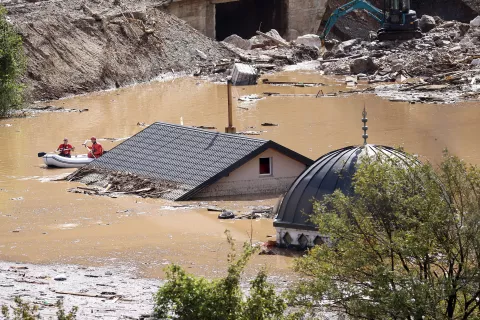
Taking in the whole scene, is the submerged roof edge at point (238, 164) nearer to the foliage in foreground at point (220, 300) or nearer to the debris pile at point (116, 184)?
the debris pile at point (116, 184)

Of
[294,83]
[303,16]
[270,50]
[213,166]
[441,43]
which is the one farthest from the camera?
[303,16]

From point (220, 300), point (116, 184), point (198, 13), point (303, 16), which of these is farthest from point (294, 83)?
point (220, 300)

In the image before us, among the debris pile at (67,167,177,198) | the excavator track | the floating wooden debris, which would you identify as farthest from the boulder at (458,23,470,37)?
the debris pile at (67,167,177,198)

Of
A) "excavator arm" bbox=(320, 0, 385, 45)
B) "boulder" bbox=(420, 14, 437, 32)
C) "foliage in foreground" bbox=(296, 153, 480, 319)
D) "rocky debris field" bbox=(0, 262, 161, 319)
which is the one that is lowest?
"rocky debris field" bbox=(0, 262, 161, 319)

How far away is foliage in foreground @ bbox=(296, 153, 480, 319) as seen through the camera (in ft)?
36.4

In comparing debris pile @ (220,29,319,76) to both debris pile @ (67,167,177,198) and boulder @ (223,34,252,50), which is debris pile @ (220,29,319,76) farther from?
debris pile @ (67,167,177,198)

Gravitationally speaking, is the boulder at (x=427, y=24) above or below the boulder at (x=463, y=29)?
above

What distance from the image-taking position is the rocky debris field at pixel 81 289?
53.0ft

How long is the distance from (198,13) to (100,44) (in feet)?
33.6

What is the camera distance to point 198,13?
6556 cm

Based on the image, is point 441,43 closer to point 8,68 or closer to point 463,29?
point 463,29

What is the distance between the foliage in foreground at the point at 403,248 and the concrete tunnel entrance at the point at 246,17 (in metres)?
59.9

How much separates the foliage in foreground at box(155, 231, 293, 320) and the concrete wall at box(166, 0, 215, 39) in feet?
175

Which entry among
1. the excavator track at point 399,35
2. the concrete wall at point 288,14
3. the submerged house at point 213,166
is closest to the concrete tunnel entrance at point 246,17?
the concrete wall at point 288,14
